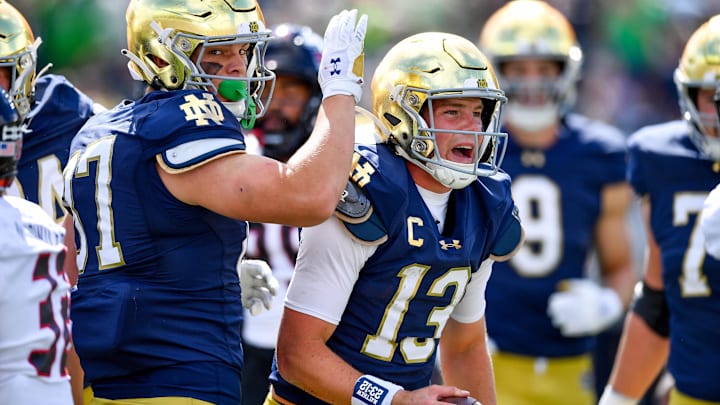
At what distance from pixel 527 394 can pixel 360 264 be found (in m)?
2.53

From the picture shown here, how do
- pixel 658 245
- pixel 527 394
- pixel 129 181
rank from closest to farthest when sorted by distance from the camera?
pixel 129 181, pixel 658 245, pixel 527 394

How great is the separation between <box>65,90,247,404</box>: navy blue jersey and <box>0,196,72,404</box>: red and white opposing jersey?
A: 0.46m

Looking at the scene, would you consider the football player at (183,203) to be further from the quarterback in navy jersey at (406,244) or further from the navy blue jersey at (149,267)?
the quarterback in navy jersey at (406,244)

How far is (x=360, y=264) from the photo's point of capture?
357 centimetres

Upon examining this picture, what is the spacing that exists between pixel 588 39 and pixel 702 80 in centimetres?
716

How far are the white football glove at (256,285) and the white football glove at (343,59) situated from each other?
752 millimetres

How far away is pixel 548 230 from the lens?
6.12 meters

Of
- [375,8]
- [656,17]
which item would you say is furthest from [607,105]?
[375,8]

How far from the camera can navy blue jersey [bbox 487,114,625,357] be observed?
236 inches

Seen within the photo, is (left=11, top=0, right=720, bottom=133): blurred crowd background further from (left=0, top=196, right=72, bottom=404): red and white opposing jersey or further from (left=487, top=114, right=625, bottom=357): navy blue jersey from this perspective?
(left=0, top=196, right=72, bottom=404): red and white opposing jersey

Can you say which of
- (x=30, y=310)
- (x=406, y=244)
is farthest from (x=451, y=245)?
(x=30, y=310)

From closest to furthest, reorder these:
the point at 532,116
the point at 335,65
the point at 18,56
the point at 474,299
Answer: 1. the point at 335,65
2. the point at 474,299
3. the point at 18,56
4. the point at 532,116

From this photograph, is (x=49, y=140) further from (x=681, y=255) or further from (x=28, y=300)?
(x=681, y=255)

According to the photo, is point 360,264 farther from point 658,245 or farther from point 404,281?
point 658,245
